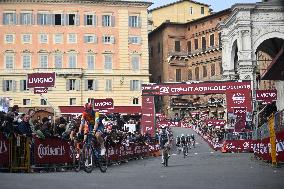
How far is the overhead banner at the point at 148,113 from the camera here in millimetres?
43737

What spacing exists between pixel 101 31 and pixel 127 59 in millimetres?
5316

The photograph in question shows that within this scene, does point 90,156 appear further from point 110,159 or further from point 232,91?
point 232,91

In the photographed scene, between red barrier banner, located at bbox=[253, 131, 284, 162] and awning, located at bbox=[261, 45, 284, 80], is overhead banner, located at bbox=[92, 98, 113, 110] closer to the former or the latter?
awning, located at bbox=[261, 45, 284, 80]

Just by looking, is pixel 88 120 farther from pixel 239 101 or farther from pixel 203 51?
→ pixel 203 51

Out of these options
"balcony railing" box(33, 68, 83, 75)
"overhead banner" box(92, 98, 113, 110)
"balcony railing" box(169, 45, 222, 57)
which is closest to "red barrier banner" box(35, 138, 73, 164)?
"overhead banner" box(92, 98, 113, 110)

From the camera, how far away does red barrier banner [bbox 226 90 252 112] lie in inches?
1581

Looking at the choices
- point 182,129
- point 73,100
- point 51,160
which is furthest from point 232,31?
point 51,160

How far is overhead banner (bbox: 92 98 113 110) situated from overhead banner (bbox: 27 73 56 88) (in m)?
10.4

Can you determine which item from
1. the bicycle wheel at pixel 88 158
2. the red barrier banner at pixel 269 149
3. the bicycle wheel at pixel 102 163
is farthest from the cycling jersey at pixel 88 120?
the red barrier banner at pixel 269 149

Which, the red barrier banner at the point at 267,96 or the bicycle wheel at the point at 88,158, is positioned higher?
the red barrier banner at the point at 267,96

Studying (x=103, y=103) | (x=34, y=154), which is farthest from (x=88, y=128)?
(x=103, y=103)

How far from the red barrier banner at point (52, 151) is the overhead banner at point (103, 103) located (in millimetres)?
15237

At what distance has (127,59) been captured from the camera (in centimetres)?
7712

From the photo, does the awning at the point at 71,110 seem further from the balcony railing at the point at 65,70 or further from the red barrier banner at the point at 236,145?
the balcony railing at the point at 65,70
